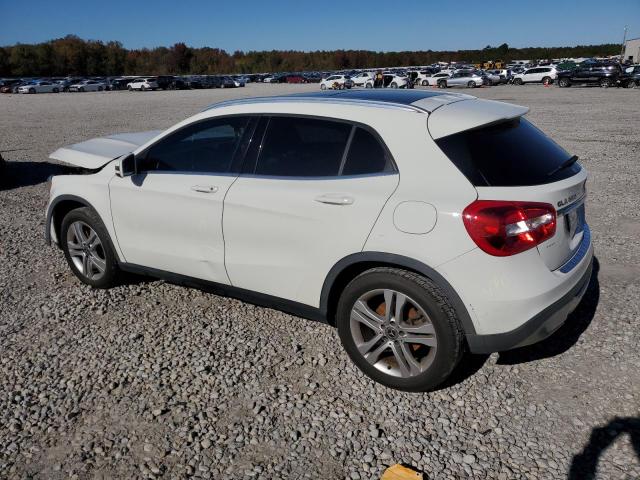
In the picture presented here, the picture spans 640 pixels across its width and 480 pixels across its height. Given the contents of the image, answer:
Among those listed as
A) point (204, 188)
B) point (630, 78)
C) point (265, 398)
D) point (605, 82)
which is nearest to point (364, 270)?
point (265, 398)

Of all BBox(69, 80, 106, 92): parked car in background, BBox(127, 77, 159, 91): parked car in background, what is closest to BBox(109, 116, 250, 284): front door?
BBox(127, 77, 159, 91): parked car in background

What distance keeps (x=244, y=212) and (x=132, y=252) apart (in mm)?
1316

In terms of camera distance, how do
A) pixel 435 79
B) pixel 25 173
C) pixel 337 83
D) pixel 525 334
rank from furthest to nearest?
pixel 435 79 < pixel 337 83 < pixel 25 173 < pixel 525 334

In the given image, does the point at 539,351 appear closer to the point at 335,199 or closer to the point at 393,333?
the point at 393,333

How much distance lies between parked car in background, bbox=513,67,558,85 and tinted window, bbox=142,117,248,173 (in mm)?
47581

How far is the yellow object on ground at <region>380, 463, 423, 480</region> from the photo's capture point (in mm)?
2553

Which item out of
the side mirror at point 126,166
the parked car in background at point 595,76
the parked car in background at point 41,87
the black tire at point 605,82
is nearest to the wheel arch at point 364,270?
the side mirror at point 126,166

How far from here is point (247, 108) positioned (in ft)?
12.5

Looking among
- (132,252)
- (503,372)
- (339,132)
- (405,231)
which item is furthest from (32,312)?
(503,372)

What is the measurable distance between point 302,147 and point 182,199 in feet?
3.34

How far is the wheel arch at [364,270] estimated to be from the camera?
2.90 m

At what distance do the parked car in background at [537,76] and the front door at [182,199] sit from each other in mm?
47618

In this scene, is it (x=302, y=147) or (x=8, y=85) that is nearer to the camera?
(x=302, y=147)

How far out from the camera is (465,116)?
3.14 meters
